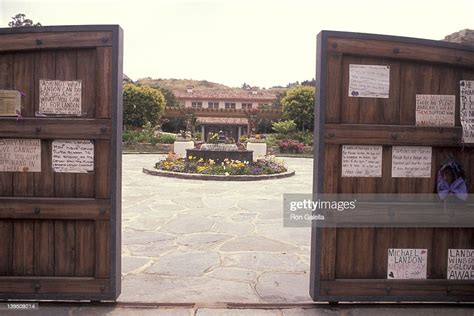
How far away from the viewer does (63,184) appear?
360cm

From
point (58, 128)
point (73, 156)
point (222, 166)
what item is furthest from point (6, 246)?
→ point (222, 166)

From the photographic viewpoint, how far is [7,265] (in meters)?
3.62

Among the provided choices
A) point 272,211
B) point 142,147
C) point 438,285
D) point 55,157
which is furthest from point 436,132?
point 142,147

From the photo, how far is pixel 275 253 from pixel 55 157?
10.4 ft

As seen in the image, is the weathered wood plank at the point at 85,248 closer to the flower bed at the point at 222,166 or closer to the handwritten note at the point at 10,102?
the handwritten note at the point at 10,102

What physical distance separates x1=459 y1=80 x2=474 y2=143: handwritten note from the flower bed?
11.0 m

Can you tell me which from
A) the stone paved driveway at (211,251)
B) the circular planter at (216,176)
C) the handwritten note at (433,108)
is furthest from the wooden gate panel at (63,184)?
the circular planter at (216,176)

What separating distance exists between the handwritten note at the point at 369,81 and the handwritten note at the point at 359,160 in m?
0.49

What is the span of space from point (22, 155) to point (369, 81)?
3255mm

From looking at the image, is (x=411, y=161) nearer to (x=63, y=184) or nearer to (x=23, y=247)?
(x=63, y=184)

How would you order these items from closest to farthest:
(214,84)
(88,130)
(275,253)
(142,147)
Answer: (88,130), (275,253), (142,147), (214,84)

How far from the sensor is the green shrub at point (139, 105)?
51938 millimetres

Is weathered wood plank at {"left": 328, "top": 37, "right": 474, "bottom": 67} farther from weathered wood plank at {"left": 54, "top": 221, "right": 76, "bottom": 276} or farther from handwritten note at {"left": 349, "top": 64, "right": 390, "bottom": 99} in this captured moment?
weathered wood plank at {"left": 54, "top": 221, "right": 76, "bottom": 276}

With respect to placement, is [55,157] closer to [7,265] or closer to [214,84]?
[7,265]
